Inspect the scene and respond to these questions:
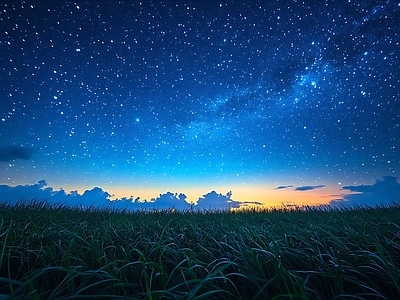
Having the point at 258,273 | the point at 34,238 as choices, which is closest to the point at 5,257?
the point at 34,238

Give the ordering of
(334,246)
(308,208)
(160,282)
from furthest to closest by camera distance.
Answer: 1. (308,208)
2. (334,246)
3. (160,282)

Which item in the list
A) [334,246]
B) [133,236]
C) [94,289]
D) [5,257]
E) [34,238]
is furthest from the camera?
[133,236]

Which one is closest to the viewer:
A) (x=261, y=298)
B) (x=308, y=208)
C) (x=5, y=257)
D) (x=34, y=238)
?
(x=261, y=298)

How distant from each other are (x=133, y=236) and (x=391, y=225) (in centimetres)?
371

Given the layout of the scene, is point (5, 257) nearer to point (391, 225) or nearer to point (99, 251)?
point (99, 251)

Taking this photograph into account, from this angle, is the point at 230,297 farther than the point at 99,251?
No

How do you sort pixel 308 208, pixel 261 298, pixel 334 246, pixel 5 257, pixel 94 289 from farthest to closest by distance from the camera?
pixel 308 208
pixel 334 246
pixel 5 257
pixel 94 289
pixel 261 298

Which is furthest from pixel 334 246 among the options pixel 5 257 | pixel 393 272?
pixel 5 257

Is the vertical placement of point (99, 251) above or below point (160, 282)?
above

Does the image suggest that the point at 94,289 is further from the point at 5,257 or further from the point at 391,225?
the point at 391,225

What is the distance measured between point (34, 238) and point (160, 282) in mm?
1795

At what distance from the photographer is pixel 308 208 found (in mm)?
7711

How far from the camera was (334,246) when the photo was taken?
2.38m

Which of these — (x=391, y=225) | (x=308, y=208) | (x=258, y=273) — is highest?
(x=308, y=208)
